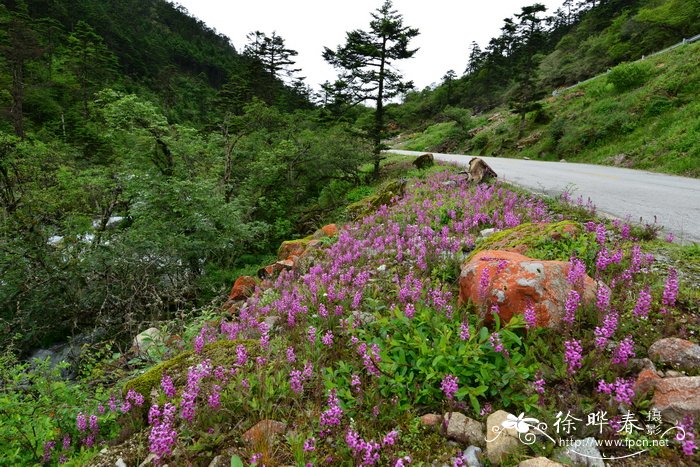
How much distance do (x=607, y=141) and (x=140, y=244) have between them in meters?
22.9

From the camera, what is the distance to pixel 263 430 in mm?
2709

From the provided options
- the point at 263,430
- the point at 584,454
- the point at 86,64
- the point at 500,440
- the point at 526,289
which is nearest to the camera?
the point at 584,454

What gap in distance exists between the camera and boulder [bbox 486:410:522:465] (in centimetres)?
231

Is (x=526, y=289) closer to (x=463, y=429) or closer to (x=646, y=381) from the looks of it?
(x=646, y=381)

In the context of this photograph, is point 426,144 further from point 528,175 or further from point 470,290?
point 470,290

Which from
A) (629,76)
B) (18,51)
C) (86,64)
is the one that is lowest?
(629,76)

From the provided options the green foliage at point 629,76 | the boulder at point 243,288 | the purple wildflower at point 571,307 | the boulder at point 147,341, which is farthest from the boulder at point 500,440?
the green foliage at point 629,76

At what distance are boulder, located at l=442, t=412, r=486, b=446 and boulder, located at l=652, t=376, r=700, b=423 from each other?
1.20m

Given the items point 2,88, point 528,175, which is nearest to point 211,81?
point 2,88

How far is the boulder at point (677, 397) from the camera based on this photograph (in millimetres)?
2214

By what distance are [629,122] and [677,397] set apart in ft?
71.3

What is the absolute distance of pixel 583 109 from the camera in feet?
77.9

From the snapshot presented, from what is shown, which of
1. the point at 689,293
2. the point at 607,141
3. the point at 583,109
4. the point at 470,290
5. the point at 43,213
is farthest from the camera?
the point at 583,109

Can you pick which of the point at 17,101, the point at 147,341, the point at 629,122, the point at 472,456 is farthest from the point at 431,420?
the point at 17,101
